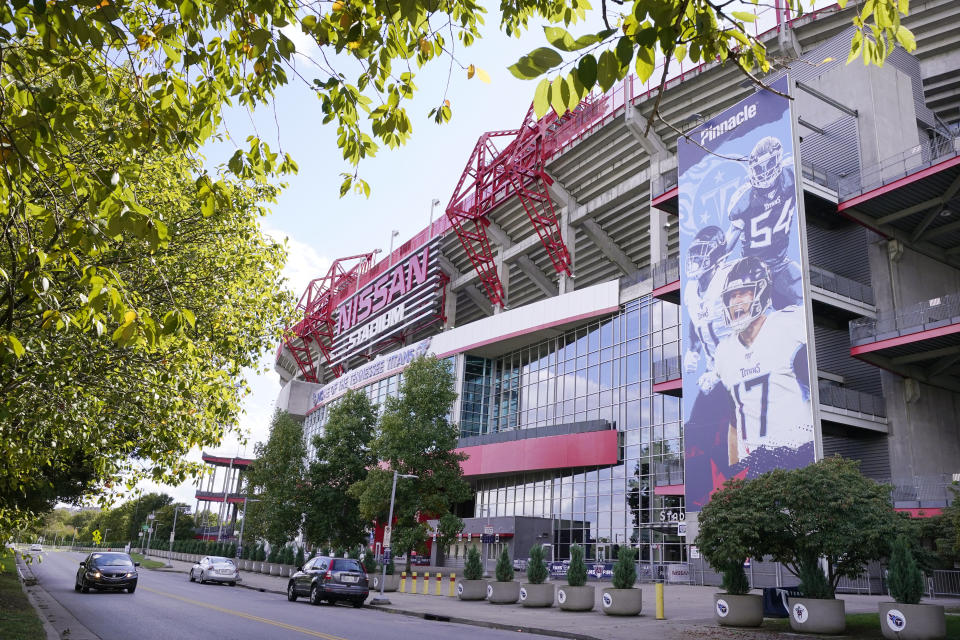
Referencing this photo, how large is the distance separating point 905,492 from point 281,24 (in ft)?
92.8

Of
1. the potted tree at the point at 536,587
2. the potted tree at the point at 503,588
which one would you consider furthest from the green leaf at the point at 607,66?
the potted tree at the point at 503,588

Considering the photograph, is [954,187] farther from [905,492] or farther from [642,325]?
[642,325]

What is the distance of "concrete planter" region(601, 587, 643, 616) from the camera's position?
18.9m

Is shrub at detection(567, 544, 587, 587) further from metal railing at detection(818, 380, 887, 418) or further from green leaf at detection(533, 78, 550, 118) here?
green leaf at detection(533, 78, 550, 118)

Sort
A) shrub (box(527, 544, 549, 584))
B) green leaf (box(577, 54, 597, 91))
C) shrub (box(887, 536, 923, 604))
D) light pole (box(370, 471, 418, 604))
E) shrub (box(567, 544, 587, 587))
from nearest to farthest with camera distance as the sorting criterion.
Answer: green leaf (box(577, 54, 597, 91)) < shrub (box(887, 536, 923, 604)) < shrub (box(567, 544, 587, 587)) < shrub (box(527, 544, 549, 584)) < light pole (box(370, 471, 418, 604))

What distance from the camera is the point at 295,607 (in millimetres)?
20688

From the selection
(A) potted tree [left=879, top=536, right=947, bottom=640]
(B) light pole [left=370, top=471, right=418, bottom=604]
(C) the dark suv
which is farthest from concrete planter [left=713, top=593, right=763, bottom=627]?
(B) light pole [left=370, top=471, right=418, bottom=604]

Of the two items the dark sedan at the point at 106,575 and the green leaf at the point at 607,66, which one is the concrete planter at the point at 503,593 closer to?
the dark sedan at the point at 106,575

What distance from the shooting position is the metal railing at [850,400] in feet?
87.9

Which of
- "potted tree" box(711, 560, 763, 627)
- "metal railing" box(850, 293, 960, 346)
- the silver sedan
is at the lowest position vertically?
the silver sedan

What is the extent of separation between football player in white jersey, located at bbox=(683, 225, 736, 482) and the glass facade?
21.0ft

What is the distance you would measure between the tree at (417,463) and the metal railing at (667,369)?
10906mm

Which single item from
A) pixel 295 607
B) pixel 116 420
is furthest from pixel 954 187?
pixel 116 420

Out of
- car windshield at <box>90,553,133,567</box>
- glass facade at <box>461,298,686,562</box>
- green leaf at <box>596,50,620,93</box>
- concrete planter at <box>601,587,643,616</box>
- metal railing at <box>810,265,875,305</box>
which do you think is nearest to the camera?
green leaf at <box>596,50,620,93</box>
